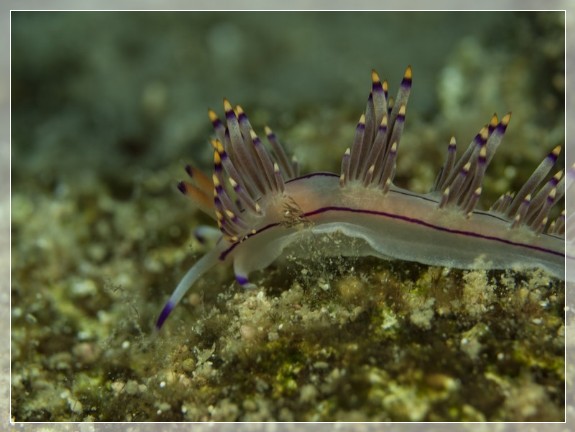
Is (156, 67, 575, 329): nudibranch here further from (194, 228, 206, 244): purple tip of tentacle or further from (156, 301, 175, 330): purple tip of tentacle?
(194, 228, 206, 244): purple tip of tentacle

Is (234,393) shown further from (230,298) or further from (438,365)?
(438,365)

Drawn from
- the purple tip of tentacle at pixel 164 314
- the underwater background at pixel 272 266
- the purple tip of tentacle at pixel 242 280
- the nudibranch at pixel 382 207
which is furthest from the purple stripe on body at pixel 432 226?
the purple tip of tentacle at pixel 164 314

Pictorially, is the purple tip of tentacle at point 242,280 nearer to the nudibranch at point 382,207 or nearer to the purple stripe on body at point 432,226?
the nudibranch at point 382,207

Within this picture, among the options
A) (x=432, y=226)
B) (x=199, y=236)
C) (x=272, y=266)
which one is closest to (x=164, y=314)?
(x=272, y=266)

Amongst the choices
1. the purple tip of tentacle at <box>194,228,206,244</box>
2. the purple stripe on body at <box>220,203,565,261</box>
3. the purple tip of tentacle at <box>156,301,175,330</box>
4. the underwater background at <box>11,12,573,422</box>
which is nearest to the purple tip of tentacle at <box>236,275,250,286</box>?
the underwater background at <box>11,12,573,422</box>

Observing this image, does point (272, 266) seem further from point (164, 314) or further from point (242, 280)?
point (164, 314)

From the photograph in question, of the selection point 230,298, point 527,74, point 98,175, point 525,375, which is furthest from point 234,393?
point 527,74
